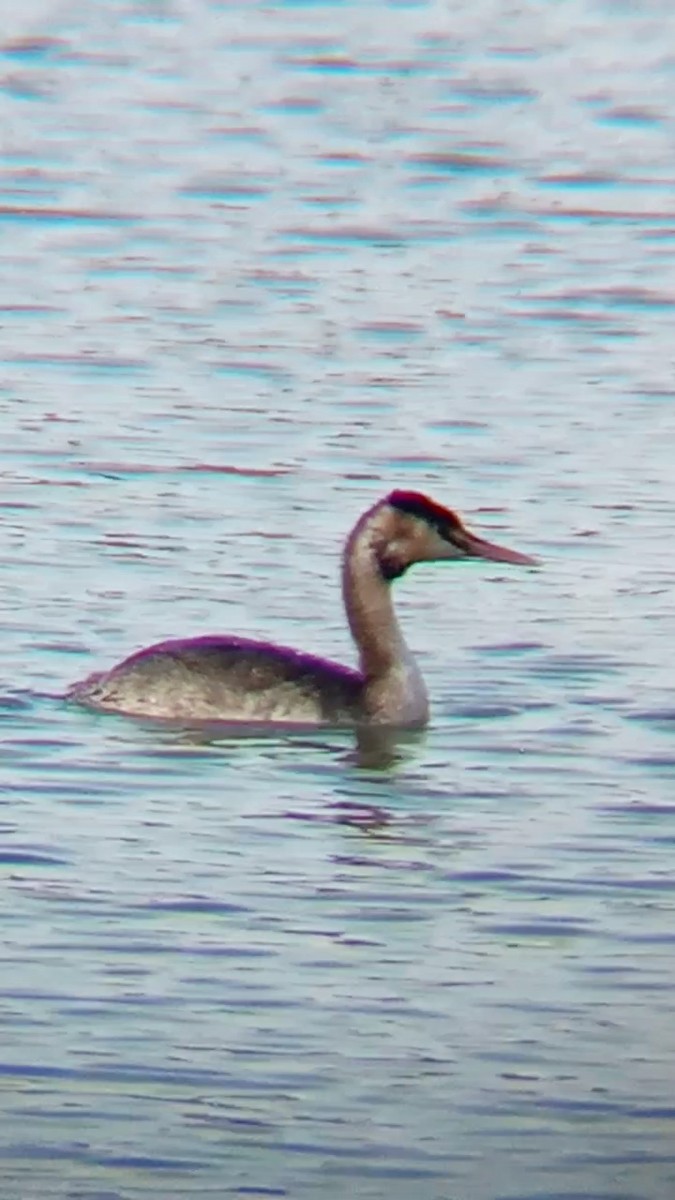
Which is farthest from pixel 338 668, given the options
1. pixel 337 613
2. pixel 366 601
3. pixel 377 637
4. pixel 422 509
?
pixel 337 613

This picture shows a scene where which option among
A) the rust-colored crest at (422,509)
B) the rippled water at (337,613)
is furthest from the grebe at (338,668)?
the rippled water at (337,613)

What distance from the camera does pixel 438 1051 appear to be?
949 cm

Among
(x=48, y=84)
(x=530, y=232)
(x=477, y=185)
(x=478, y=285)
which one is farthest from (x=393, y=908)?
(x=48, y=84)

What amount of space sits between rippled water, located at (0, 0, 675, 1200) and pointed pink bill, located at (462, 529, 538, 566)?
1.06 feet

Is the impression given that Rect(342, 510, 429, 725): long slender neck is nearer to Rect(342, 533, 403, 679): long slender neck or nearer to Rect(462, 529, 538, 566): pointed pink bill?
Rect(342, 533, 403, 679): long slender neck

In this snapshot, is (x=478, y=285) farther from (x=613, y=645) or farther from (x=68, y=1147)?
(x=68, y=1147)

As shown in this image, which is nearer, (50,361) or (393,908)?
(393,908)

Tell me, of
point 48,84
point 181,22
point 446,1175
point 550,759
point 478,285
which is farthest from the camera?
point 181,22

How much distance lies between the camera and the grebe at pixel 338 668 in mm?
13578

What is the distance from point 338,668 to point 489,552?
77 centimetres

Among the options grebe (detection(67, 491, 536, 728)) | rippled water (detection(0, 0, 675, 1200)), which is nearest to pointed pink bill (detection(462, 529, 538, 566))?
grebe (detection(67, 491, 536, 728))

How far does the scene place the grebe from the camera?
13578mm

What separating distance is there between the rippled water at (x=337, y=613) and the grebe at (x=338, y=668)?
152 millimetres

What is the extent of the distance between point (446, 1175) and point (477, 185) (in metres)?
16.3
